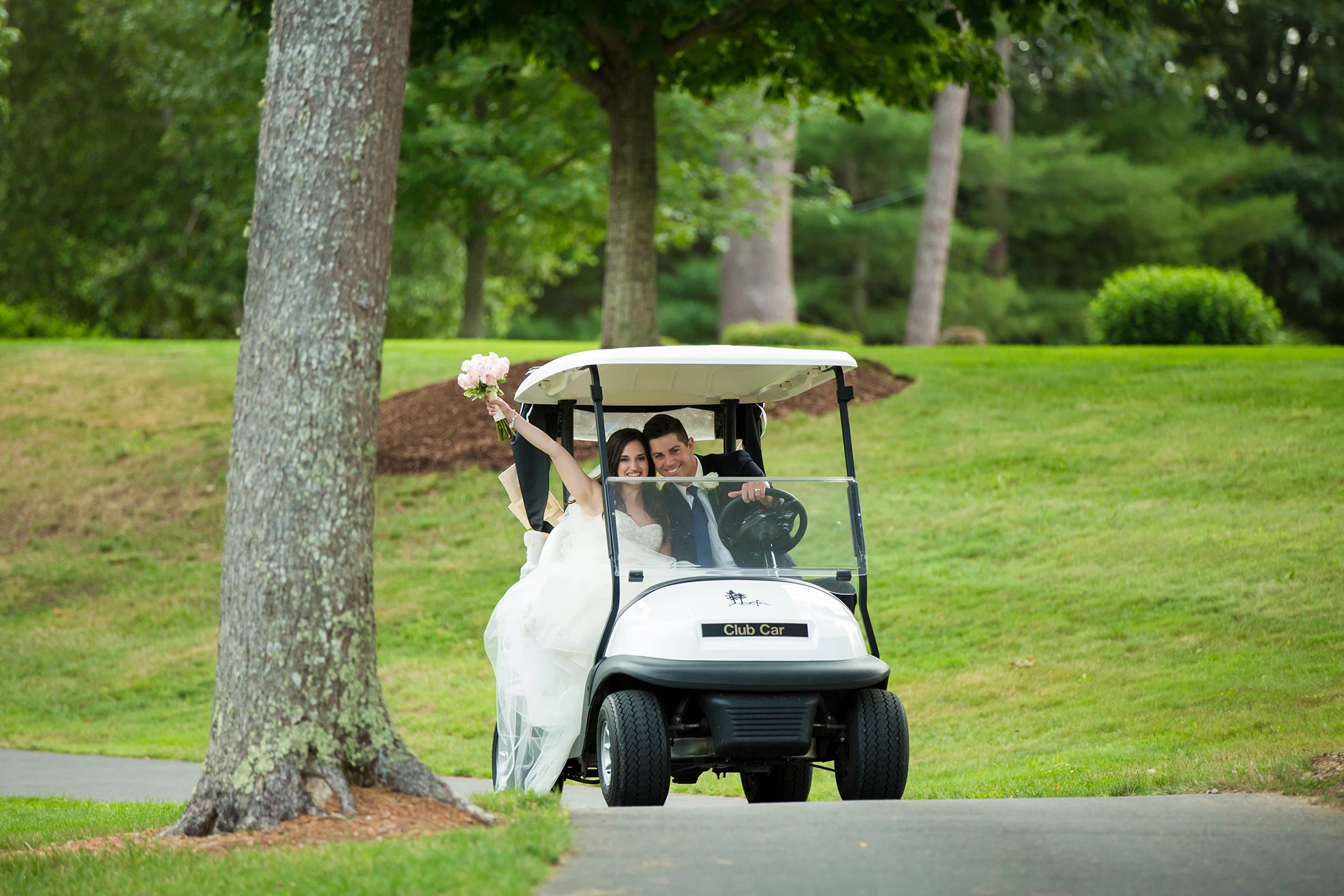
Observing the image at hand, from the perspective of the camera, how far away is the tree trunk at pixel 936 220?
2433 centimetres

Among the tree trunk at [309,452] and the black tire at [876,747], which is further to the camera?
the black tire at [876,747]

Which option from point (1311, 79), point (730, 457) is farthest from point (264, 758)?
point (1311, 79)

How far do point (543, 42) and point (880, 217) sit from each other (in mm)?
21777

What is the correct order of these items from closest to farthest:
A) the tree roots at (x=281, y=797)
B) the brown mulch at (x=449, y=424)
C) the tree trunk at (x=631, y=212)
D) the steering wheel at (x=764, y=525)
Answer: the tree roots at (x=281, y=797), the steering wheel at (x=764, y=525), the tree trunk at (x=631, y=212), the brown mulch at (x=449, y=424)

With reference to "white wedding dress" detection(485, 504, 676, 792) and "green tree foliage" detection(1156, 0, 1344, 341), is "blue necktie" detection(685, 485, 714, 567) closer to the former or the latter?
"white wedding dress" detection(485, 504, 676, 792)

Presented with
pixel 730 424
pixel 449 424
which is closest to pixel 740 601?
pixel 730 424

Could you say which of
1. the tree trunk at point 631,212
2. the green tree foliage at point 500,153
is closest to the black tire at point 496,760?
the tree trunk at point 631,212

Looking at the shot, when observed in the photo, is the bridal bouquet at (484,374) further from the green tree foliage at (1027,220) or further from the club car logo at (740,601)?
the green tree foliage at (1027,220)

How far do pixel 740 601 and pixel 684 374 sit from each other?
1.72 metres

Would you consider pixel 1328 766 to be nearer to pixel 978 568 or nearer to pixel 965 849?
pixel 965 849

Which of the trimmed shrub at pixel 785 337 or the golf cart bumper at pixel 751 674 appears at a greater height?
the trimmed shrub at pixel 785 337

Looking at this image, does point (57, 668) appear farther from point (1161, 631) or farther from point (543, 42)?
point (1161, 631)

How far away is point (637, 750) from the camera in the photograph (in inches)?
202

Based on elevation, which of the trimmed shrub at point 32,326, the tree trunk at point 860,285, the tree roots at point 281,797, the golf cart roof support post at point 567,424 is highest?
the tree trunk at point 860,285
